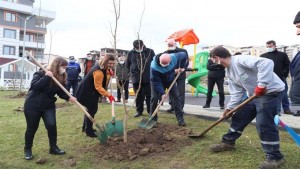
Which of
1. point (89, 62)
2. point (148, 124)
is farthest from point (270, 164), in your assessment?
point (89, 62)

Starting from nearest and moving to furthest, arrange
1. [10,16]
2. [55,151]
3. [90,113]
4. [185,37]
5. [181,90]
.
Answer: [55,151]
[90,113]
[181,90]
[185,37]
[10,16]

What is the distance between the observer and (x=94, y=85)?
221 inches

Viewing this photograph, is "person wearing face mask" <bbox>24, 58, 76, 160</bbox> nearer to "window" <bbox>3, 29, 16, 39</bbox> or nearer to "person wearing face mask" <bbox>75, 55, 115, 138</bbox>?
"person wearing face mask" <bbox>75, 55, 115, 138</bbox>

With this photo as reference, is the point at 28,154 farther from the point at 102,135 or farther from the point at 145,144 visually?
the point at 145,144

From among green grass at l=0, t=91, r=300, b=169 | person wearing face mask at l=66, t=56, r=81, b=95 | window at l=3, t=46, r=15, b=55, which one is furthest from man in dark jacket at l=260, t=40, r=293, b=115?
window at l=3, t=46, r=15, b=55

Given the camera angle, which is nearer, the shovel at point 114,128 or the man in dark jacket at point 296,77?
the man in dark jacket at point 296,77

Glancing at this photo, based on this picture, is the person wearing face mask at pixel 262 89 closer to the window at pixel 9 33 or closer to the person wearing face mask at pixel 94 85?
the person wearing face mask at pixel 94 85

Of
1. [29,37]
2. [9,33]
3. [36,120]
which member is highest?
[9,33]

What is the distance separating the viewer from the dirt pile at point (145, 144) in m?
4.78

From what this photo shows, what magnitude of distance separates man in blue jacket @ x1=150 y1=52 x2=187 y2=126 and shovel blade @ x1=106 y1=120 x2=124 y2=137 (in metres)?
0.82

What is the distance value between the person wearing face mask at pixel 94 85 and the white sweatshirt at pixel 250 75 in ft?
6.78

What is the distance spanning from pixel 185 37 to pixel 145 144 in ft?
25.9

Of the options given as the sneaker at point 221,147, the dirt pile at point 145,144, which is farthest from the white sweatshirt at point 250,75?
the dirt pile at point 145,144

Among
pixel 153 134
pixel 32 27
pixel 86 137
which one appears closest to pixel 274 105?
pixel 153 134
